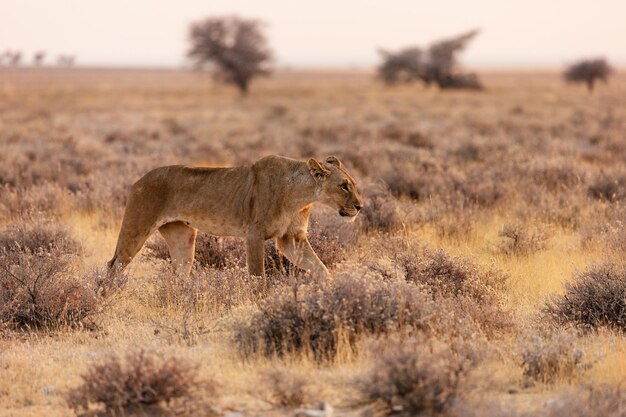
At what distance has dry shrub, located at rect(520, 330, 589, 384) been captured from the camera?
5.63m

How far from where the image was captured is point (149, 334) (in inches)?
275

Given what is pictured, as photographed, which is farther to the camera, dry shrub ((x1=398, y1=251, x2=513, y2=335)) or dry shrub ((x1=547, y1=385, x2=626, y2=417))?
dry shrub ((x1=398, y1=251, x2=513, y2=335))

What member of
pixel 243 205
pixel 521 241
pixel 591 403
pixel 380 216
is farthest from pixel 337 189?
pixel 380 216

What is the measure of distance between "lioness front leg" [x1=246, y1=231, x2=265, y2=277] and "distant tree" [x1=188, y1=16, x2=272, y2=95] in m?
60.6

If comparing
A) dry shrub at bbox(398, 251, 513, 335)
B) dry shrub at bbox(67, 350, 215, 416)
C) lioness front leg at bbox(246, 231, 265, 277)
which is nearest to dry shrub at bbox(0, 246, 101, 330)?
lioness front leg at bbox(246, 231, 265, 277)

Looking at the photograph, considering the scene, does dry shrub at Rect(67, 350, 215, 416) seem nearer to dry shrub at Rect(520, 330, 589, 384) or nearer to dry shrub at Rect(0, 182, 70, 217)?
dry shrub at Rect(520, 330, 589, 384)

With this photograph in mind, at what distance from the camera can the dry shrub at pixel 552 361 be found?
563 centimetres

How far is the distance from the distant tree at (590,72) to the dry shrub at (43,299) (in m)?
69.1

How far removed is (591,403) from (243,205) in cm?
384

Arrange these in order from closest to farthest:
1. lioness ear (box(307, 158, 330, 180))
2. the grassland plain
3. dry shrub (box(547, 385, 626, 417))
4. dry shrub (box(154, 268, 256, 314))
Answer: dry shrub (box(547, 385, 626, 417)) < the grassland plain < dry shrub (box(154, 268, 256, 314)) < lioness ear (box(307, 158, 330, 180))

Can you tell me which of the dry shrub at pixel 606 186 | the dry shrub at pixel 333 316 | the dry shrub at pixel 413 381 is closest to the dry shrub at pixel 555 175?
the dry shrub at pixel 606 186

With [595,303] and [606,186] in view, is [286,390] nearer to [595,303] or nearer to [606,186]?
[595,303]

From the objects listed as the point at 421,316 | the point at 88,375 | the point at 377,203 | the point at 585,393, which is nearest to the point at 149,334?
the point at 88,375

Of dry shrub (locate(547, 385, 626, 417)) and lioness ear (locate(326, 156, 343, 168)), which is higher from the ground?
lioness ear (locate(326, 156, 343, 168))
